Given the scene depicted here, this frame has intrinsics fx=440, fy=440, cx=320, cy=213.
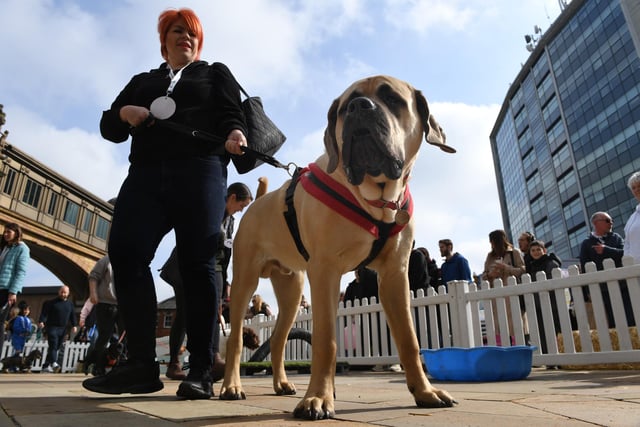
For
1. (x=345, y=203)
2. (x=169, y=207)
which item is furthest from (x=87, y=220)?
(x=345, y=203)

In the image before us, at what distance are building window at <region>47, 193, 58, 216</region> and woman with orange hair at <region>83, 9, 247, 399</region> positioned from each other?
36073 mm

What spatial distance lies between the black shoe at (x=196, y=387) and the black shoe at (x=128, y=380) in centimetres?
18

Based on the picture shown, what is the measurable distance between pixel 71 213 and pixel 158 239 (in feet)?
126

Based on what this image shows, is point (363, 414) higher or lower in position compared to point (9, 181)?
lower

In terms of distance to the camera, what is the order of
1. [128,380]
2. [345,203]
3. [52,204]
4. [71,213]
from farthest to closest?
[71,213] < [52,204] < [128,380] < [345,203]

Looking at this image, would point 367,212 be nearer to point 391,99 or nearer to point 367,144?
point 367,144

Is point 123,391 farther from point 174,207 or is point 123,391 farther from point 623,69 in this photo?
point 623,69

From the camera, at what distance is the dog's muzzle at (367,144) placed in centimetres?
194

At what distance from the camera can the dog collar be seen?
2.07 m

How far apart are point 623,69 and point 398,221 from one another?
2122 inches

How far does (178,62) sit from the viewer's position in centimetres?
300

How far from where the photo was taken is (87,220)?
37625 millimetres

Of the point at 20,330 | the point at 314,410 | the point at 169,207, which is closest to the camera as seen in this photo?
the point at 314,410

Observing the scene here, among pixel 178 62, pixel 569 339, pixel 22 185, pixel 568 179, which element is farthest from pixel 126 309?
pixel 568 179
